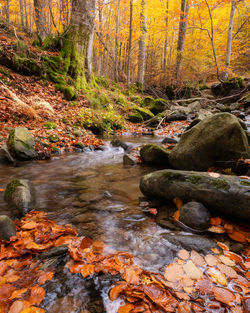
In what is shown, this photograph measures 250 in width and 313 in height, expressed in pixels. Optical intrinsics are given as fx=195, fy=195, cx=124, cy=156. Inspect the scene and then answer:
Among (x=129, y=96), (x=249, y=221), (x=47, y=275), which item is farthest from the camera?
(x=129, y=96)

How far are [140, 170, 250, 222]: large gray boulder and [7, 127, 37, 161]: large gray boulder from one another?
3.60 m

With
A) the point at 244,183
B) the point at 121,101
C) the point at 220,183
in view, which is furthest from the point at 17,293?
the point at 121,101

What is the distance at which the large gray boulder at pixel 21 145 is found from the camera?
193 inches

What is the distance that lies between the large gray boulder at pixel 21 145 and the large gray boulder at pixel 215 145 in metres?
3.76

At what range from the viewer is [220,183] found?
7.57 ft

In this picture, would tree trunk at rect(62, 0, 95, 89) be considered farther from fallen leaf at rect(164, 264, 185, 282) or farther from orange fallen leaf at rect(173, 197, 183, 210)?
fallen leaf at rect(164, 264, 185, 282)

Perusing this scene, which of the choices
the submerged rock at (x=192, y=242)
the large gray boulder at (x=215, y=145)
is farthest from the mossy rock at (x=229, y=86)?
the submerged rock at (x=192, y=242)

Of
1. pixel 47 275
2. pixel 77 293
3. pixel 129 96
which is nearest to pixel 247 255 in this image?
pixel 77 293

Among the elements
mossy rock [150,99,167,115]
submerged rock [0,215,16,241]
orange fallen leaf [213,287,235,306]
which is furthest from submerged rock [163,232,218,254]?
mossy rock [150,99,167,115]

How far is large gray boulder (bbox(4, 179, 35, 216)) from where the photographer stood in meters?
2.56

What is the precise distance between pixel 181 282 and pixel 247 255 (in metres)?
0.77

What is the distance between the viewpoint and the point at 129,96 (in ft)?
50.7

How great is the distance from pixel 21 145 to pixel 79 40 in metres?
8.11

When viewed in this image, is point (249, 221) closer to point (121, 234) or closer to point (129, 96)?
point (121, 234)
